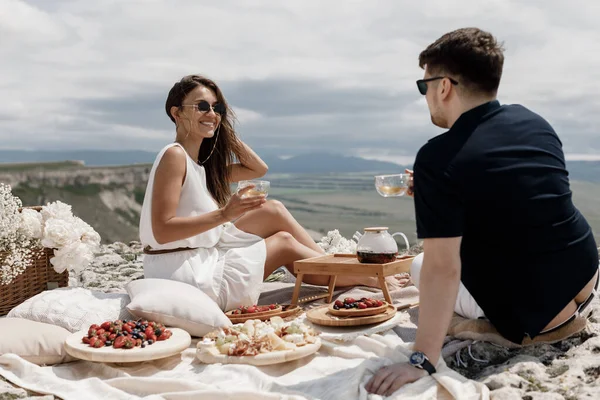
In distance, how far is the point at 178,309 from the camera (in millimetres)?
5078

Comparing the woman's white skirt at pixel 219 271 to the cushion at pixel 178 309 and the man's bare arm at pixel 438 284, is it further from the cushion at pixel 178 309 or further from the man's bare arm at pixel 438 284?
the man's bare arm at pixel 438 284

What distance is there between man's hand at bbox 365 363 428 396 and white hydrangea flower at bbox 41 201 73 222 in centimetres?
392

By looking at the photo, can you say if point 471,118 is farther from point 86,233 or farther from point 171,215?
point 86,233

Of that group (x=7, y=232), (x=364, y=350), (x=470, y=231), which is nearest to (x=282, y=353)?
(x=364, y=350)

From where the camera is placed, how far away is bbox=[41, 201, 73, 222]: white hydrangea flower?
6496 mm

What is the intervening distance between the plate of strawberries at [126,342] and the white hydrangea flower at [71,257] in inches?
68.4

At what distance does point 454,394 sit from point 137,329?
89.6 inches

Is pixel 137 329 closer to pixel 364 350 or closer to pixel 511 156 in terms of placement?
pixel 364 350

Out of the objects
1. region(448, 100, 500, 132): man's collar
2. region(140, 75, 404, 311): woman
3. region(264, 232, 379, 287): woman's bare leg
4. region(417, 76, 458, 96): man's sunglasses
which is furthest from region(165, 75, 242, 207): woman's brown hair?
region(448, 100, 500, 132): man's collar

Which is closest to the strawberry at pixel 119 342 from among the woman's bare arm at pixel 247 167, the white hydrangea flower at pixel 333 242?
the woman's bare arm at pixel 247 167

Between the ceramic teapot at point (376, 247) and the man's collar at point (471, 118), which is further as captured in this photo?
the ceramic teapot at point (376, 247)

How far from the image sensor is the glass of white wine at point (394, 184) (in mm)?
4895

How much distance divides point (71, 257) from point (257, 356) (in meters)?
2.87

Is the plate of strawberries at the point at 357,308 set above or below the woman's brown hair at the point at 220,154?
below
